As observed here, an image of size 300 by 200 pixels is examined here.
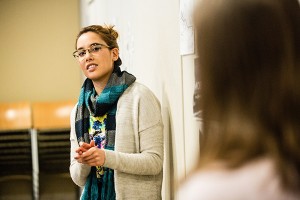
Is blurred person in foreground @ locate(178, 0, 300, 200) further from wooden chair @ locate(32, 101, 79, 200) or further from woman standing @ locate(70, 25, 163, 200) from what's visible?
wooden chair @ locate(32, 101, 79, 200)

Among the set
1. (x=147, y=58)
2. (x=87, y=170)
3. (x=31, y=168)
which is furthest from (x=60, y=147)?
(x=87, y=170)

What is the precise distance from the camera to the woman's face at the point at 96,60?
2.29 m

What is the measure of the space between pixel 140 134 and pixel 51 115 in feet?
11.4

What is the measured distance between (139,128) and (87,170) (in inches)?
13.5

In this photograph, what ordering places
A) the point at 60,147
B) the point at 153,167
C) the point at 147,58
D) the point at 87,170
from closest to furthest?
the point at 153,167, the point at 87,170, the point at 147,58, the point at 60,147

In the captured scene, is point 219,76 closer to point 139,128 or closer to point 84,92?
point 139,128

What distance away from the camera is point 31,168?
17.5 feet

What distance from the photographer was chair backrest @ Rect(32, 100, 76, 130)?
537cm

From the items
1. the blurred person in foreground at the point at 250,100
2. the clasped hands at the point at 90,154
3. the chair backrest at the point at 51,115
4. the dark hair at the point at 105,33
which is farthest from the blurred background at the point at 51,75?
the blurred person in foreground at the point at 250,100

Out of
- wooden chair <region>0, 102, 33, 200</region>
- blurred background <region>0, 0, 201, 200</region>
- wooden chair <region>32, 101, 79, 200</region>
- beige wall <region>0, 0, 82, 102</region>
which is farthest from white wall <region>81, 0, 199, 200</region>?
beige wall <region>0, 0, 82, 102</region>

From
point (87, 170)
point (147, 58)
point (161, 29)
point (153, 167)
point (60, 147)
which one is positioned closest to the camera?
point (153, 167)

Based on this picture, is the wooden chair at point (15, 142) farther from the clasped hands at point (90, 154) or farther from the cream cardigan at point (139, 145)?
the clasped hands at point (90, 154)

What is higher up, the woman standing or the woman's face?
the woman's face

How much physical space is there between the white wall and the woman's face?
0.30m
